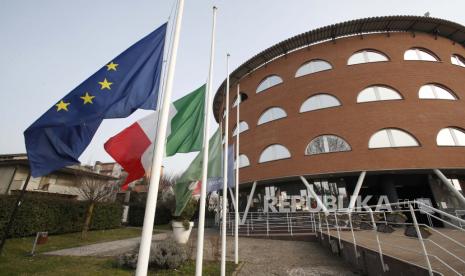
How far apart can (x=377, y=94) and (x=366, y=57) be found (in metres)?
3.71

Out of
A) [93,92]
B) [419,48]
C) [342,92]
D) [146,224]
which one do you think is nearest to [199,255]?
[146,224]

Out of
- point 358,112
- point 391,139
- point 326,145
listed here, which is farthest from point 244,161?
point 391,139

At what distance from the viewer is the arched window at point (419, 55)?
19578 mm

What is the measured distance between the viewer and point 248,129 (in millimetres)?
22500

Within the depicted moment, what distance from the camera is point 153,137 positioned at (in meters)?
5.02

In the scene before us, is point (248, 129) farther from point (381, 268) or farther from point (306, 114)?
point (381, 268)

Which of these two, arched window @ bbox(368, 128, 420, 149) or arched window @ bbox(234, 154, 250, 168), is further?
arched window @ bbox(234, 154, 250, 168)

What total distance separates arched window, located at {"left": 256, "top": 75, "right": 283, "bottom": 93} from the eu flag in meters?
18.6

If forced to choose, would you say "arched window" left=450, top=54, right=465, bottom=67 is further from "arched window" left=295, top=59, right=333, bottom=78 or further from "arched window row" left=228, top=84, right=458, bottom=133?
"arched window" left=295, top=59, right=333, bottom=78

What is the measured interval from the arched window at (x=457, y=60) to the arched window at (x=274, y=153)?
1622 cm

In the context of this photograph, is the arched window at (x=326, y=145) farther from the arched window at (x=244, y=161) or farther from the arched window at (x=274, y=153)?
the arched window at (x=244, y=161)

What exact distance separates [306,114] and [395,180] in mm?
8172

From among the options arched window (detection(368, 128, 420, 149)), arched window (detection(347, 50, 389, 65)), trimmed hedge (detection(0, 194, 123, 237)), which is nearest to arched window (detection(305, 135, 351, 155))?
arched window (detection(368, 128, 420, 149))

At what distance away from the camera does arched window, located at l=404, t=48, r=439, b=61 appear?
19.6m
